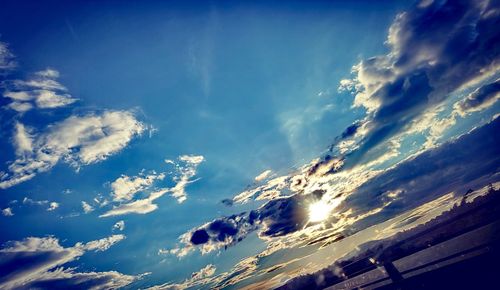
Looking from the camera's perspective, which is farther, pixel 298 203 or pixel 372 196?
pixel 372 196

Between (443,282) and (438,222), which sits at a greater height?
(438,222)

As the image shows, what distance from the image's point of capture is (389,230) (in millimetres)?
56469

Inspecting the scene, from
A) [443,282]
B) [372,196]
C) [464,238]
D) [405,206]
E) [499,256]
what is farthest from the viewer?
[405,206]

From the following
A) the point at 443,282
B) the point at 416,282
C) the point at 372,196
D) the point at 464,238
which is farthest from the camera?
the point at 372,196

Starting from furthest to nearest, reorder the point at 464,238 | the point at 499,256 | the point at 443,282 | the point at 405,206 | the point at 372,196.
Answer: the point at 405,206 → the point at 372,196 → the point at 464,238 → the point at 443,282 → the point at 499,256

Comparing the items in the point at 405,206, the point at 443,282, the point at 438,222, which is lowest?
the point at 443,282

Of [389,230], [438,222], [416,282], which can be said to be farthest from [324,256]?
[416,282]

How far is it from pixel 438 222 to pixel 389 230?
12.3 metres

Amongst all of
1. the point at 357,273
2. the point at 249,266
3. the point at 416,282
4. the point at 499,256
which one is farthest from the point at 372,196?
the point at 249,266

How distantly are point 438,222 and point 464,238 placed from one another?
857 centimetres

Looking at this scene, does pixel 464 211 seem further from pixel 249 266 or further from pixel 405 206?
pixel 249 266

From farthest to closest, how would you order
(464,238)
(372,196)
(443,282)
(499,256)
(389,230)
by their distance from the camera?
A: (389,230)
(372,196)
(464,238)
(443,282)
(499,256)

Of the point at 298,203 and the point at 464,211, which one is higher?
the point at 298,203

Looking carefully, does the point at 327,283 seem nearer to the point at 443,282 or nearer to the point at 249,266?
the point at 249,266
